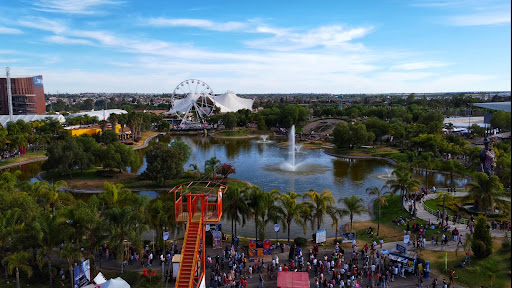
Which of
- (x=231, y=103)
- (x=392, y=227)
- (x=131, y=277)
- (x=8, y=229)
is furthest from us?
(x=231, y=103)

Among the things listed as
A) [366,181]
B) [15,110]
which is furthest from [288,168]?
[15,110]

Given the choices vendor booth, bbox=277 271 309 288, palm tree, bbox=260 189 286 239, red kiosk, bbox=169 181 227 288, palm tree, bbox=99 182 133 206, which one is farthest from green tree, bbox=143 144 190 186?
red kiosk, bbox=169 181 227 288

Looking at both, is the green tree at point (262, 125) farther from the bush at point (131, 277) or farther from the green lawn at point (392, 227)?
the bush at point (131, 277)

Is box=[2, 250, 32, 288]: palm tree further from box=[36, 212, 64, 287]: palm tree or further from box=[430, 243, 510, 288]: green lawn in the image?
box=[430, 243, 510, 288]: green lawn

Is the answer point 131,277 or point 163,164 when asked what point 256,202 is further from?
point 163,164

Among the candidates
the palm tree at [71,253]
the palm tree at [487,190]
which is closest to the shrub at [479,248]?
the palm tree at [487,190]

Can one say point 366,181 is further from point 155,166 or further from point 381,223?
point 155,166

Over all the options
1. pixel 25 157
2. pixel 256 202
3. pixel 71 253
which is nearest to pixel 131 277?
pixel 71 253

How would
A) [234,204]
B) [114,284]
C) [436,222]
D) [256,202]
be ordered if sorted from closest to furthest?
[114,284] → [256,202] → [234,204] → [436,222]
